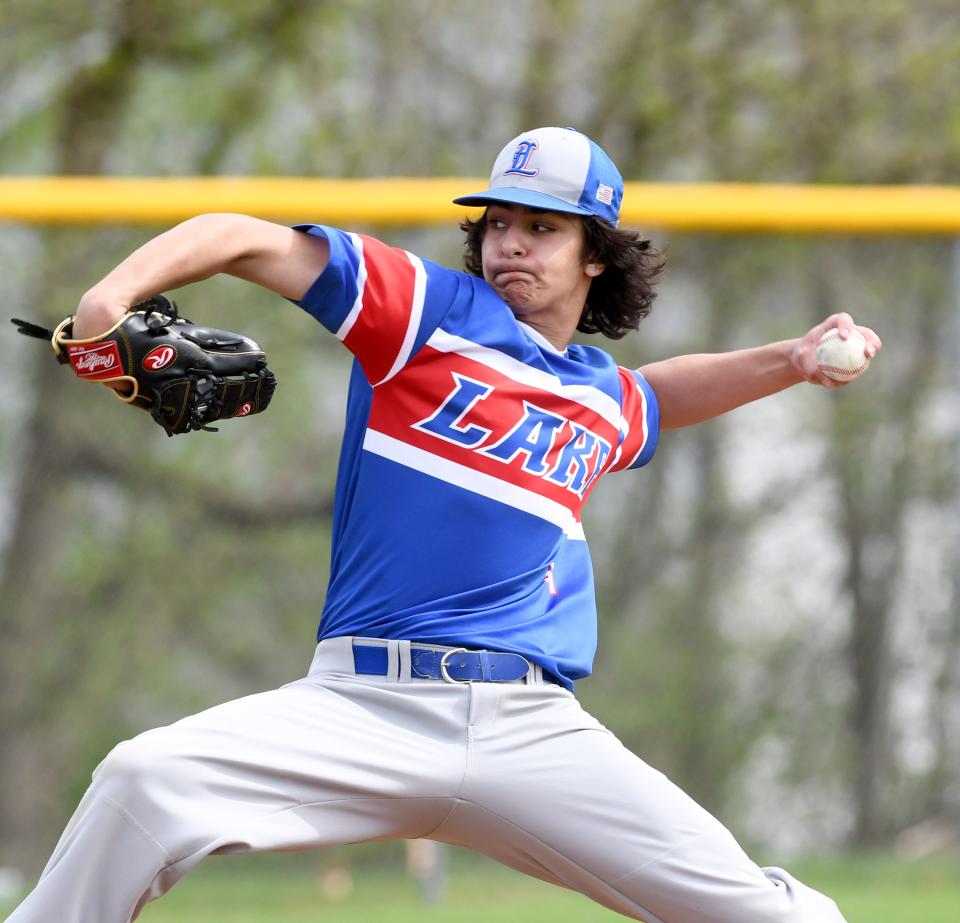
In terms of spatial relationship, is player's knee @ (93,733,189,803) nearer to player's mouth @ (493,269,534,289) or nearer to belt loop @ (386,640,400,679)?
belt loop @ (386,640,400,679)

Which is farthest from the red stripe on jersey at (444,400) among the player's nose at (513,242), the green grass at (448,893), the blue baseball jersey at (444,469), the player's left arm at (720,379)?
the green grass at (448,893)

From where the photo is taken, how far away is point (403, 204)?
6.55m

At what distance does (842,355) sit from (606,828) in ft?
3.48

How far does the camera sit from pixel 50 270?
650 centimetres

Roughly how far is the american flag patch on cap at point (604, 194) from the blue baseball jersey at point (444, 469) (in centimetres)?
38

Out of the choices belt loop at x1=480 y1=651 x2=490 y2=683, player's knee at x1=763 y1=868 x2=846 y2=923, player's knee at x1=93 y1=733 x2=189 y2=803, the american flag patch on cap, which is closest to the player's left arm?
the american flag patch on cap

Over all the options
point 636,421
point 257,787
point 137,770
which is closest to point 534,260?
point 636,421

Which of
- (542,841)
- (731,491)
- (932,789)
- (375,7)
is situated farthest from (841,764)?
(375,7)

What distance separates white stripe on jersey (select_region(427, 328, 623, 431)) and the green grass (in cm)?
264

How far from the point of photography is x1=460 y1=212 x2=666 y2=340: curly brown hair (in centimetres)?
356

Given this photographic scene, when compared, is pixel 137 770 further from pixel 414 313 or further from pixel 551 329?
pixel 551 329

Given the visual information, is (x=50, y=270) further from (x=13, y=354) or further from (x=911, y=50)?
(x=911, y=50)

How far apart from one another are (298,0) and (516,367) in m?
6.46

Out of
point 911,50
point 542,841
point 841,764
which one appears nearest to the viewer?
point 542,841
